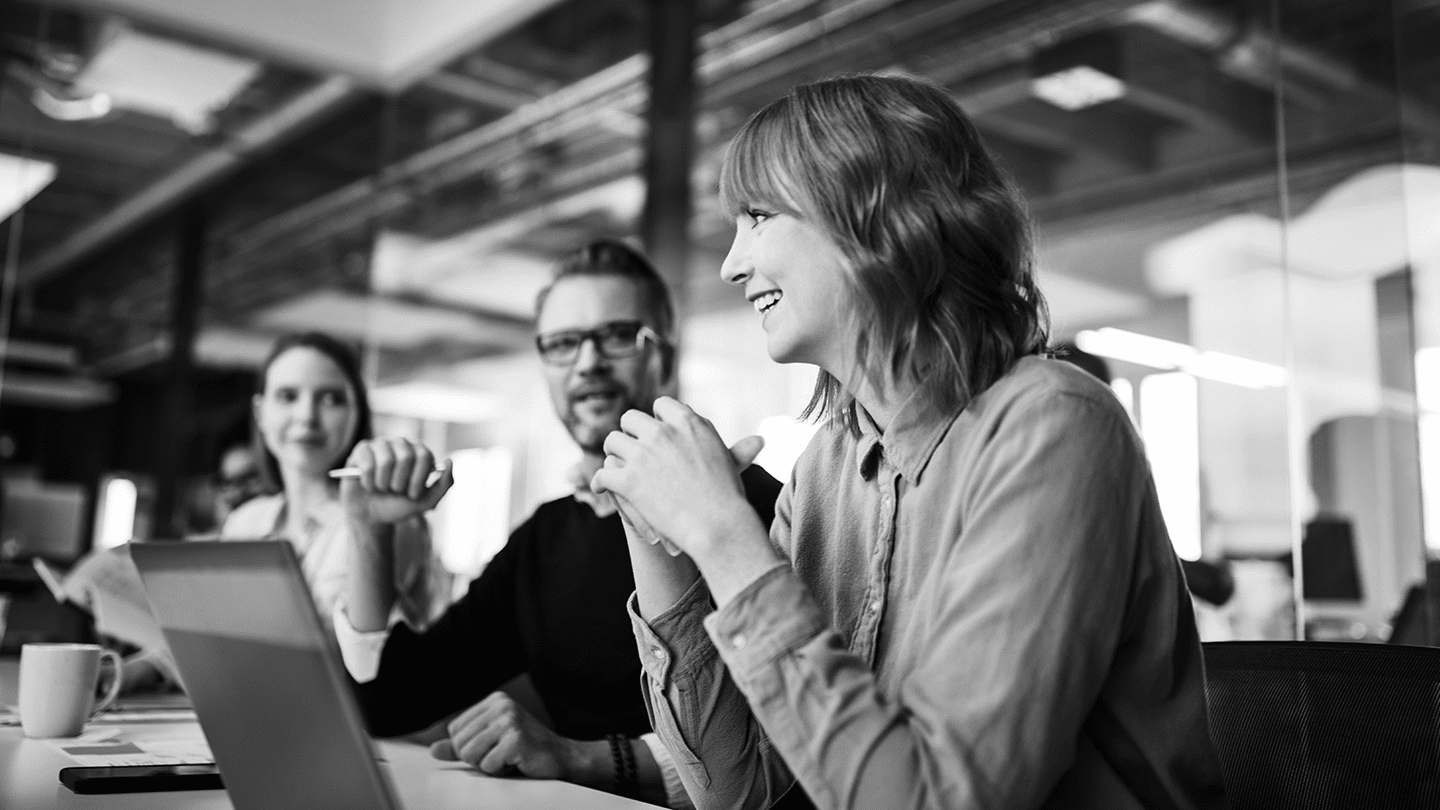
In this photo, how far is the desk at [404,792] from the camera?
1.11 m

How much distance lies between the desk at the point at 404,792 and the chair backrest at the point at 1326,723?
2.06ft

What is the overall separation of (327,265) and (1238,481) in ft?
16.6

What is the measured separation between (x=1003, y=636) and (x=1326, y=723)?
1.63ft

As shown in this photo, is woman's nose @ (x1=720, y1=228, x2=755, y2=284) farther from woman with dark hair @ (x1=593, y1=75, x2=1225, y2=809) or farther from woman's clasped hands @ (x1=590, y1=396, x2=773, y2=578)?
woman's clasped hands @ (x1=590, y1=396, x2=773, y2=578)

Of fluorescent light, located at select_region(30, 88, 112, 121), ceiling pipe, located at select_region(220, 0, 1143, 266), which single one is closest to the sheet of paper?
ceiling pipe, located at select_region(220, 0, 1143, 266)

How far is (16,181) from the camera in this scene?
5.09m

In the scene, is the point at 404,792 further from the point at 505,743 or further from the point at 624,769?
the point at 624,769

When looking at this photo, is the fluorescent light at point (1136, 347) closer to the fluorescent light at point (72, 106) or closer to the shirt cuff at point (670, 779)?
the shirt cuff at point (670, 779)

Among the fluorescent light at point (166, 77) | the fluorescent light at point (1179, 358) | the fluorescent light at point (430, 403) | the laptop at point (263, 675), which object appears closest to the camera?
the laptop at point (263, 675)

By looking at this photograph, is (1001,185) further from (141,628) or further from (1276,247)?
(1276,247)

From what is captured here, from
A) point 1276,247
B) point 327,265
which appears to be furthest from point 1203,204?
point 327,265

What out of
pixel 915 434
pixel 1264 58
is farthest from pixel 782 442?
pixel 915 434

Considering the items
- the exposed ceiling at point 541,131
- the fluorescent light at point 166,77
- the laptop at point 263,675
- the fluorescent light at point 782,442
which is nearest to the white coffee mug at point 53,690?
the laptop at point 263,675

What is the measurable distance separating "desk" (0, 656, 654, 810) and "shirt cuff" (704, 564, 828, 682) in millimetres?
251
